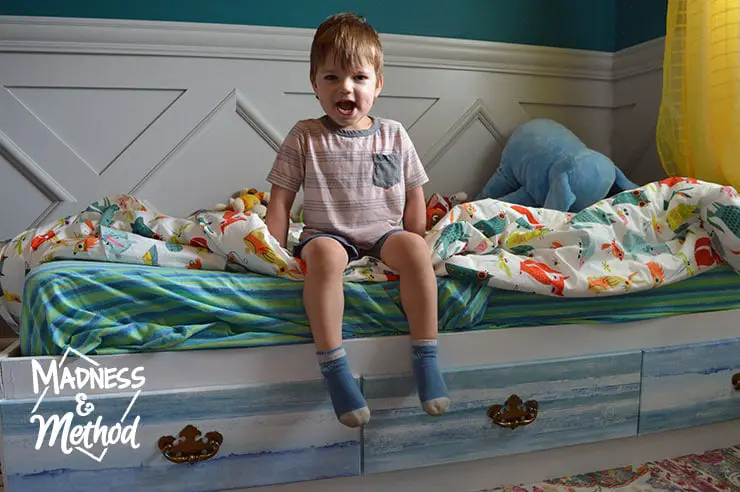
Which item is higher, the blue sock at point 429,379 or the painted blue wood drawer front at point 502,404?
the blue sock at point 429,379

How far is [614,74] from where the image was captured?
7.38ft

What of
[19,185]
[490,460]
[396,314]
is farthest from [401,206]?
[19,185]

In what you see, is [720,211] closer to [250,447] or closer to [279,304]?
[279,304]

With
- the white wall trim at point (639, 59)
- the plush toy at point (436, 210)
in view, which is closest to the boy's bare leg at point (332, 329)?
the plush toy at point (436, 210)

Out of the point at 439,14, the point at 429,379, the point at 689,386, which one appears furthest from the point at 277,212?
the point at 439,14

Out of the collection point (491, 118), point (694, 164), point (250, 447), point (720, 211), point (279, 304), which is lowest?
point (250, 447)

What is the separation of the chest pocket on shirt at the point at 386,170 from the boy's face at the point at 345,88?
10cm

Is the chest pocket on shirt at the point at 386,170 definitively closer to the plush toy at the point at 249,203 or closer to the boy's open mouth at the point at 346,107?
the boy's open mouth at the point at 346,107

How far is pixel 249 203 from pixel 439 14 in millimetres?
982

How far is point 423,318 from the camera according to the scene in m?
1.08

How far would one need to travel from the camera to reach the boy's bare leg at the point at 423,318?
3.48 feet

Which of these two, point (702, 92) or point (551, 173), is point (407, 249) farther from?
point (702, 92)

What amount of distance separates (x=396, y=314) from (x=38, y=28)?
57.1 inches

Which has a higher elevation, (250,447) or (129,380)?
(129,380)
